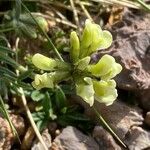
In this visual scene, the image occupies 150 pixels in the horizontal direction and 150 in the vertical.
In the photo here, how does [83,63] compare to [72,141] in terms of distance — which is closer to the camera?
[83,63]

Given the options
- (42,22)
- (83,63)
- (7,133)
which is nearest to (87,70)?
(83,63)

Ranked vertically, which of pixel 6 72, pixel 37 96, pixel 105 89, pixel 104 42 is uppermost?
pixel 104 42

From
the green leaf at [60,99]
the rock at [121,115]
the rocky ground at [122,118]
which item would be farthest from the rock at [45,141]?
the rock at [121,115]

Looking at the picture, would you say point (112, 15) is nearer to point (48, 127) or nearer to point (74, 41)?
point (48, 127)

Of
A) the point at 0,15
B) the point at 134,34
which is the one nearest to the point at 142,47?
the point at 134,34

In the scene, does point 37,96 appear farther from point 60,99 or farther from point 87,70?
point 87,70

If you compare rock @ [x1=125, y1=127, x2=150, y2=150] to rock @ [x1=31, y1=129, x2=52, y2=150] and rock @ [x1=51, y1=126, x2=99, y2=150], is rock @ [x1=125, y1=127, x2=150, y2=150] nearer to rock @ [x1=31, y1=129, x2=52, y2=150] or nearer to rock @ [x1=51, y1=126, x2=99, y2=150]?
rock @ [x1=51, y1=126, x2=99, y2=150]

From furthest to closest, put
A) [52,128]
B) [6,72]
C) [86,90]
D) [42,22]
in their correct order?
[42,22]
[52,128]
[6,72]
[86,90]
